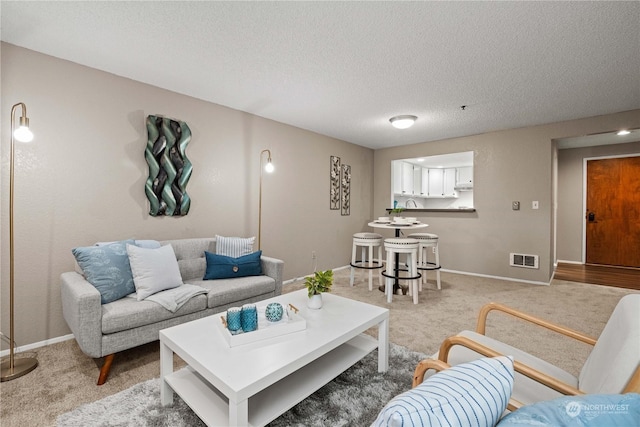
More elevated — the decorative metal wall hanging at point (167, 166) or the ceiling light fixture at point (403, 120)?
the ceiling light fixture at point (403, 120)

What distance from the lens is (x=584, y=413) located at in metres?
0.59

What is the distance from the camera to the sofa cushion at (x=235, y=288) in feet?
8.36

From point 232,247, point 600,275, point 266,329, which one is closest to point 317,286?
point 266,329

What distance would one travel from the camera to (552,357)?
226 centimetres

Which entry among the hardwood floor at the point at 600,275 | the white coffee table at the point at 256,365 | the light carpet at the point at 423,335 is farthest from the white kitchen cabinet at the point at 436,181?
the white coffee table at the point at 256,365

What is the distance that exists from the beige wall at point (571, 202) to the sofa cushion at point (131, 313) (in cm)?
731

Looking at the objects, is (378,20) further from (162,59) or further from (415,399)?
(415,399)

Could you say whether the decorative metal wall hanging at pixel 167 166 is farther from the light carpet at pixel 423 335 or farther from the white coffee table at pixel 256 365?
the white coffee table at pixel 256 365

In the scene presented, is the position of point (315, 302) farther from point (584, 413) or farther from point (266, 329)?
point (584, 413)

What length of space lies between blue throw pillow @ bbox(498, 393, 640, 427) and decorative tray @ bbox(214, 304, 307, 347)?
1.24 meters

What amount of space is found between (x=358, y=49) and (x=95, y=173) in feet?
8.50

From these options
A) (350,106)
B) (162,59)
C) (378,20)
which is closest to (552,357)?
(378,20)

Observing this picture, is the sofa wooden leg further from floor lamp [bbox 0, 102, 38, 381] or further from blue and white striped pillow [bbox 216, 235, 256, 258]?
blue and white striped pillow [bbox 216, 235, 256, 258]

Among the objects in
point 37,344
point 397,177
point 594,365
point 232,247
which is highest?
point 397,177
